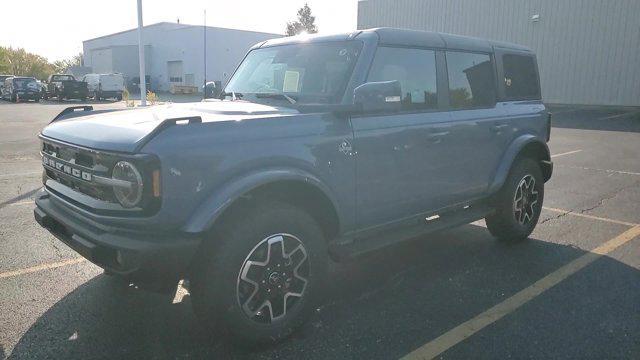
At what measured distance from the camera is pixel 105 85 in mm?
36938

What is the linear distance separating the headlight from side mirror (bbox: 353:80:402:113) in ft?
4.92

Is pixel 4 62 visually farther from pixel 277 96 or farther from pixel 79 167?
pixel 79 167

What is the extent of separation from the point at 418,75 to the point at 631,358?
2463 mm

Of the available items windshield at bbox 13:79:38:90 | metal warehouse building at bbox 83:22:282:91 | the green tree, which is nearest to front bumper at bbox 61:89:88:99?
windshield at bbox 13:79:38:90

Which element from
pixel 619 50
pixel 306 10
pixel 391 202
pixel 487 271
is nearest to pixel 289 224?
pixel 391 202

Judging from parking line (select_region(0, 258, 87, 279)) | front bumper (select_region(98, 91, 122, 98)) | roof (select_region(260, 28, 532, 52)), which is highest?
roof (select_region(260, 28, 532, 52))

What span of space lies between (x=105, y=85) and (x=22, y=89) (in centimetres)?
541

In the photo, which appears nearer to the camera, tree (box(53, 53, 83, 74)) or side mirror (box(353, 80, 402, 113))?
side mirror (box(353, 80, 402, 113))

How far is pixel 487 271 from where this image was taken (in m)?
4.40

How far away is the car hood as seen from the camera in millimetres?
2723

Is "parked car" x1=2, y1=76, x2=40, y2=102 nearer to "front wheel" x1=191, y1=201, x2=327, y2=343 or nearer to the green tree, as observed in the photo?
"front wheel" x1=191, y1=201, x2=327, y2=343

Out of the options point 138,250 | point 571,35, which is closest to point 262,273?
point 138,250

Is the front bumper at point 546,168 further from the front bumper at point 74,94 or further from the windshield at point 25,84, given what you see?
the windshield at point 25,84

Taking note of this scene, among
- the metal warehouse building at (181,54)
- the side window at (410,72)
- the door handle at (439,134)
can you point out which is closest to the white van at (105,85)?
the metal warehouse building at (181,54)
